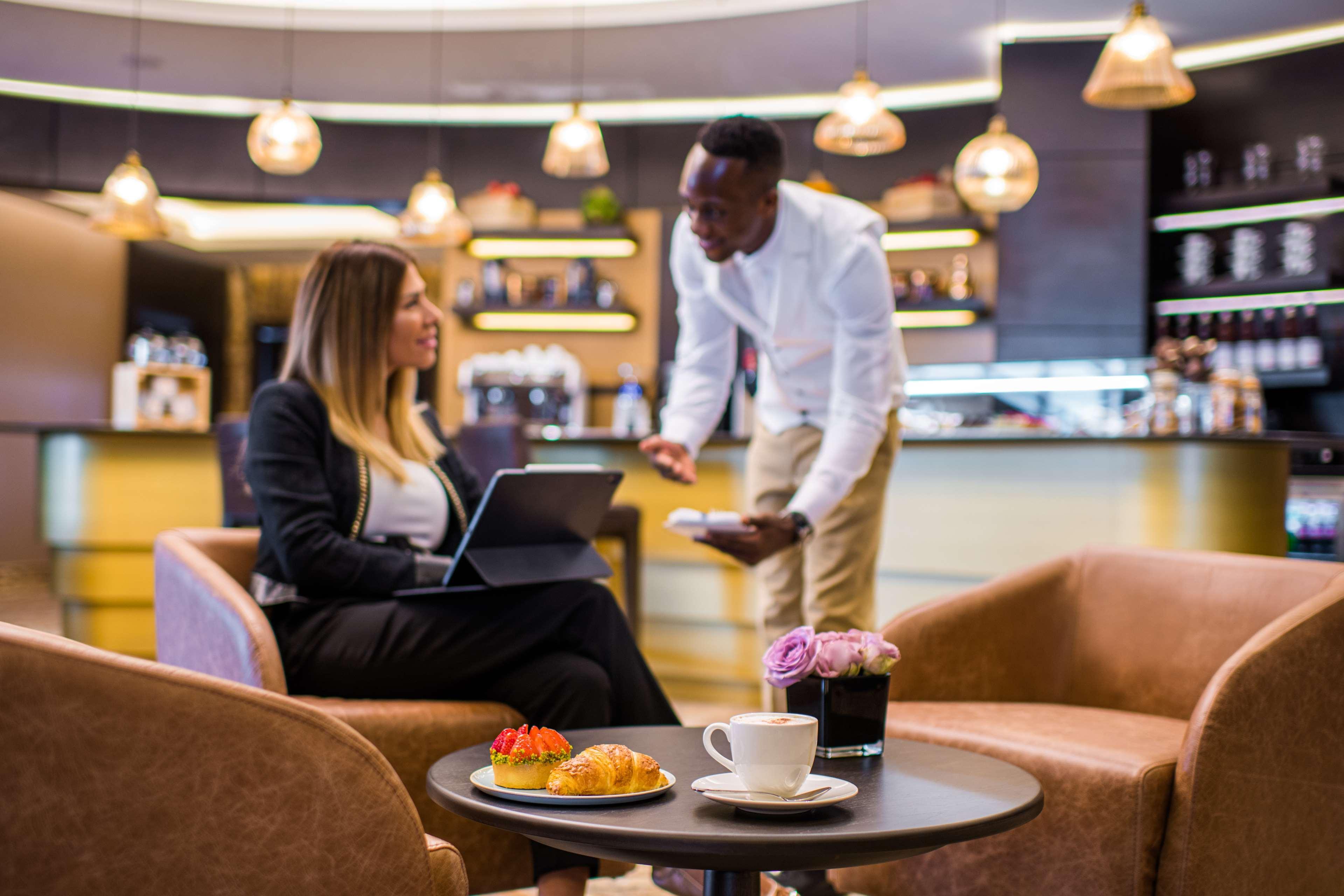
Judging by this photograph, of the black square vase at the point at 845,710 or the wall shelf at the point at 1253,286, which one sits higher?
the wall shelf at the point at 1253,286

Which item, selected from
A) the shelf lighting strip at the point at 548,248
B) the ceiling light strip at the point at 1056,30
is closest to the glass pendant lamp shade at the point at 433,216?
the shelf lighting strip at the point at 548,248

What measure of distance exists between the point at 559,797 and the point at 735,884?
0.23 meters

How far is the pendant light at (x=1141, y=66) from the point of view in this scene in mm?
4117

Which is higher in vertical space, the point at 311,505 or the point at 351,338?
the point at 351,338

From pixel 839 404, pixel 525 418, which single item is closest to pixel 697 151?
pixel 839 404

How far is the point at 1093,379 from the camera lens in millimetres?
6277

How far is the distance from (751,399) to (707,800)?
14.8ft

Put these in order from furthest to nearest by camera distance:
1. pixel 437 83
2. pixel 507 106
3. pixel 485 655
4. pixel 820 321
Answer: pixel 507 106, pixel 437 83, pixel 820 321, pixel 485 655

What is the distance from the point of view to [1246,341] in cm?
615

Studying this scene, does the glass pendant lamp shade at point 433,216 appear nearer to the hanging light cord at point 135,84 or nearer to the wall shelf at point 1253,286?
the hanging light cord at point 135,84

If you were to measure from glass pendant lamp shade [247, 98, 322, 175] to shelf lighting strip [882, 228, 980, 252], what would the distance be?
3200mm

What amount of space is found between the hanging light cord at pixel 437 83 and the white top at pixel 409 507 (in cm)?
463

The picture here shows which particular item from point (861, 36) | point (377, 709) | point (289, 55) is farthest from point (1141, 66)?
point (289, 55)

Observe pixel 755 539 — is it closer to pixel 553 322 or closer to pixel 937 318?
pixel 937 318
